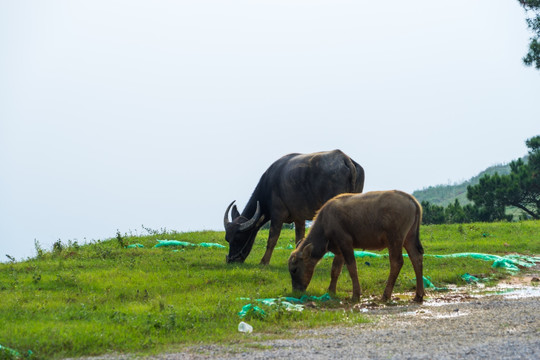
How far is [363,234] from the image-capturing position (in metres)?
11.4

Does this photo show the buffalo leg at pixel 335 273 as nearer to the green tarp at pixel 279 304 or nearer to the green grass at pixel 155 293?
the green grass at pixel 155 293

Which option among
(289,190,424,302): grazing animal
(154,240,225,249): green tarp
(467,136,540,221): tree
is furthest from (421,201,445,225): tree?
(289,190,424,302): grazing animal

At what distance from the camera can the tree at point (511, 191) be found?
115ft

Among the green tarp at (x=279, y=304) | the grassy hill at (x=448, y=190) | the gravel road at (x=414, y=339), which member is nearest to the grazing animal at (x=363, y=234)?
the green tarp at (x=279, y=304)

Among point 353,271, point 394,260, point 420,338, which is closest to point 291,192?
point 353,271

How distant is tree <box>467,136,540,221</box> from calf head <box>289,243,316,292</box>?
2653cm

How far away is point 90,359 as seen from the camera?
290 inches

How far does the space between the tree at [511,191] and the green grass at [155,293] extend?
52.7ft

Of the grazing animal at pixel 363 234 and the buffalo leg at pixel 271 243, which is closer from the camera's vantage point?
the grazing animal at pixel 363 234

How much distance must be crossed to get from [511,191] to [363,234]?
26.7 m

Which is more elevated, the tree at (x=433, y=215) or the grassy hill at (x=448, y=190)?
the grassy hill at (x=448, y=190)

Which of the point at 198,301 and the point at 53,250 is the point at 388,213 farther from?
the point at 53,250

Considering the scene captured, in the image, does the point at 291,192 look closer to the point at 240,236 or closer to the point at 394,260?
the point at 240,236

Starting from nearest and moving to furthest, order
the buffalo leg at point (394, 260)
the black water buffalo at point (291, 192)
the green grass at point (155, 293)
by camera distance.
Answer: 1. the green grass at point (155, 293)
2. the buffalo leg at point (394, 260)
3. the black water buffalo at point (291, 192)
